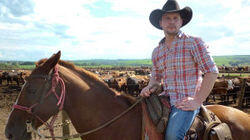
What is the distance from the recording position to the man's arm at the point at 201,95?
2.24 m

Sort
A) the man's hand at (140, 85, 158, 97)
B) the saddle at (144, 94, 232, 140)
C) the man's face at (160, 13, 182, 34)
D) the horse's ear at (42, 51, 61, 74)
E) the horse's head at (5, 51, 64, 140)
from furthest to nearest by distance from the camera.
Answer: the man's hand at (140, 85, 158, 97) < the man's face at (160, 13, 182, 34) < the saddle at (144, 94, 232, 140) < the horse's ear at (42, 51, 61, 74) < the horse's head at (5, 51, 64, 140)

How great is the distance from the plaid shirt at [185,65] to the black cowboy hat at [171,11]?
1.04ft

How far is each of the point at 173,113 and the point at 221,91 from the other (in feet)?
53.9

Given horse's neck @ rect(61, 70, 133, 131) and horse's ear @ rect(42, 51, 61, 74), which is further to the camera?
horse's neck @ rect(61, 70, 133, 131)

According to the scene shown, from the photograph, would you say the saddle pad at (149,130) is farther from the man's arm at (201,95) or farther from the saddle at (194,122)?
the man's arm at (201,95)

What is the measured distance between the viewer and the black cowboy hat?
2.54 m

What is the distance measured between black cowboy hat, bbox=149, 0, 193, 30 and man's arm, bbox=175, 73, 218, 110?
90 cm

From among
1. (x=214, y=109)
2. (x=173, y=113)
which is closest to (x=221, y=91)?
(x=214, y=109)

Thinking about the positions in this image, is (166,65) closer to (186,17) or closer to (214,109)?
(186,17)

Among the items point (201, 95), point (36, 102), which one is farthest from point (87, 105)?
point (201, 95)

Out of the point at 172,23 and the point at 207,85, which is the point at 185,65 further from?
the point at 172,23

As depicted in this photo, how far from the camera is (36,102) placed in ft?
7.29

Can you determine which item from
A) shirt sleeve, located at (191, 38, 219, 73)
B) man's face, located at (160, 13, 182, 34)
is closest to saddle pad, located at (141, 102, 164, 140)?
shirt sleeve, located at (191, 38, 219, 73)

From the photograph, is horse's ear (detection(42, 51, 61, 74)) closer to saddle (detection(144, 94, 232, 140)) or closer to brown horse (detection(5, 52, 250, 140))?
brown horse (detection(5, 52, 250, 140))
